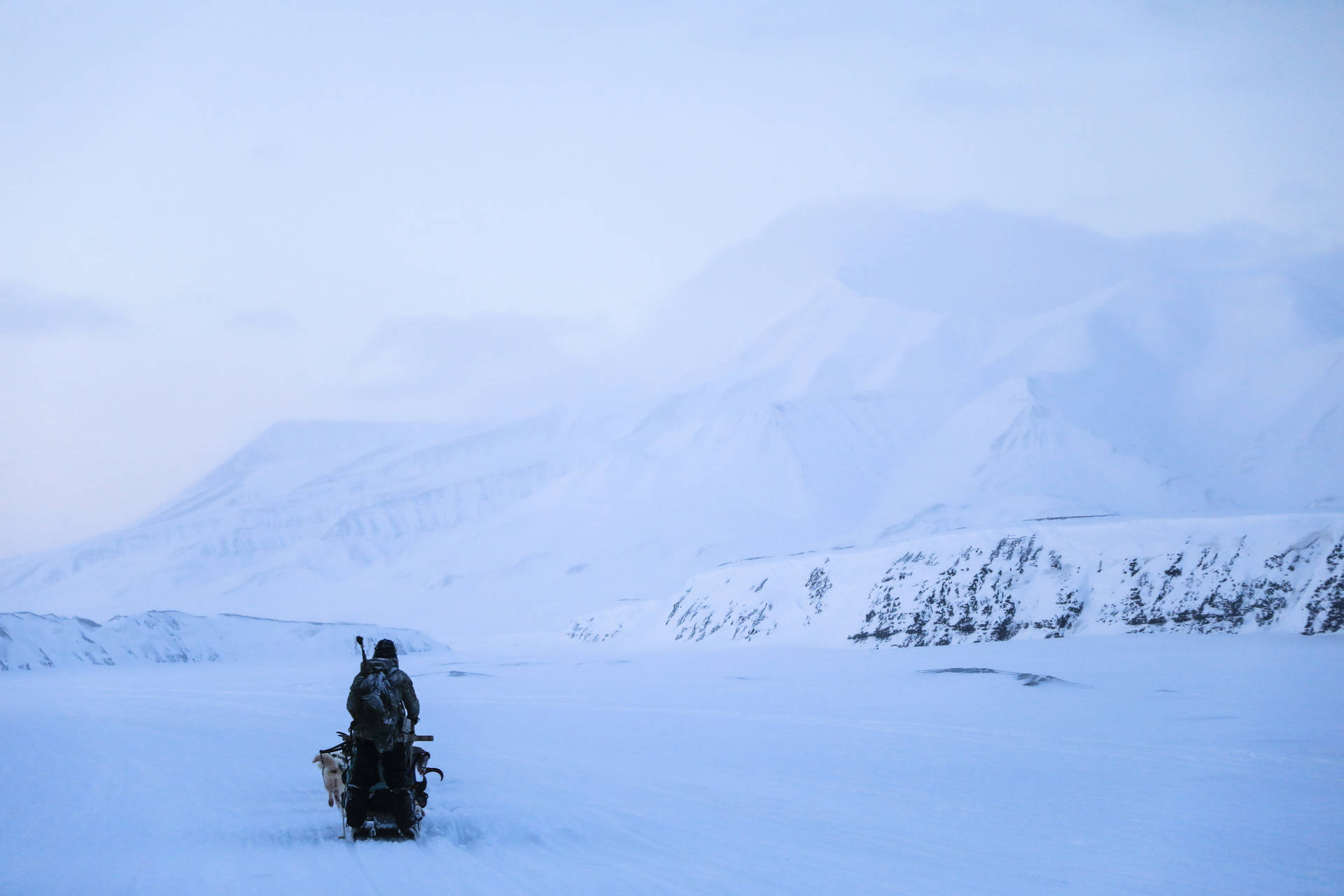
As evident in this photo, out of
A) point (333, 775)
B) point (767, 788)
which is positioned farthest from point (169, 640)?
point (767, 788)

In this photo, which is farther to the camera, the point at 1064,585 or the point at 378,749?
the point at 1064,585

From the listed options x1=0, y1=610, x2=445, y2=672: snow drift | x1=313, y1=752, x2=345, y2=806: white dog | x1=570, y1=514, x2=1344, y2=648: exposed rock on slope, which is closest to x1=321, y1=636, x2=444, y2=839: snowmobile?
x1=313, y1=752, x2=345, y2=806: white dog

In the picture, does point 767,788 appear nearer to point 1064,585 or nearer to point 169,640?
point 1064,585

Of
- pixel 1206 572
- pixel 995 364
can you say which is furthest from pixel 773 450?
pixel 1206 572

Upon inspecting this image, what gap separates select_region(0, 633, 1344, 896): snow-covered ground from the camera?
Result: 9422mm

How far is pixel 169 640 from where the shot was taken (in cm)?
5941

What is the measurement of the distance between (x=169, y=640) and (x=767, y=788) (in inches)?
2086

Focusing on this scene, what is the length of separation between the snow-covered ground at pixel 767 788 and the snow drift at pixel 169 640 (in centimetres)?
2818

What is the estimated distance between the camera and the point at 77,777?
49.6 feet

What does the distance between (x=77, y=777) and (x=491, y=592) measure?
89373 millimetres

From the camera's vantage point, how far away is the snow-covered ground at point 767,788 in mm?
9422

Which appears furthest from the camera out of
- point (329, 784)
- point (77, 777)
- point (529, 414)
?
point (529, 414)

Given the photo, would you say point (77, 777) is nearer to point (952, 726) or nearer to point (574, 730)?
point (574, 730)

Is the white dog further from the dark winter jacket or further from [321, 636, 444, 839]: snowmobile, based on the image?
the dark winter jacket
